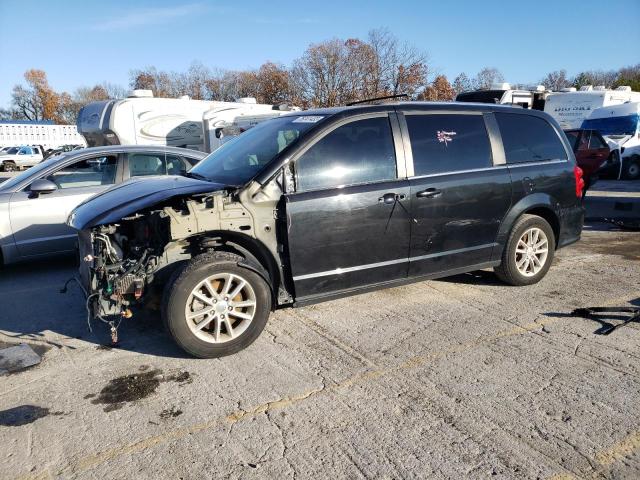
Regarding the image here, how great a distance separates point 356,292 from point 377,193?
2.83ft

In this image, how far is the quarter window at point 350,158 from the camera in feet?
13.3

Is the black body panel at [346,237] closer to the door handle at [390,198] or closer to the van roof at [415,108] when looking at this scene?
the door handle at [390,198]

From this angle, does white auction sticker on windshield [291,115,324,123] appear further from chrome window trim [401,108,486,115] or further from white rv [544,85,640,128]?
white rv [544,85,640,128]

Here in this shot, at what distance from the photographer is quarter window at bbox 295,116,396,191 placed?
13.3 feet

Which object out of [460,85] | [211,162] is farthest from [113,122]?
[460,85]

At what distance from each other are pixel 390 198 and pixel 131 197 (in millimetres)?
2162

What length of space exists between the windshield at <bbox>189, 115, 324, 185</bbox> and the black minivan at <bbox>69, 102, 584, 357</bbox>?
0.07 feet

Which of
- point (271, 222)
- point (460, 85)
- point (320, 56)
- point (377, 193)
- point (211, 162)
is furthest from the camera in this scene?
point (460, 85)

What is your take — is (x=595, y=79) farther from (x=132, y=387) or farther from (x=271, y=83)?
(x=132, y=387)

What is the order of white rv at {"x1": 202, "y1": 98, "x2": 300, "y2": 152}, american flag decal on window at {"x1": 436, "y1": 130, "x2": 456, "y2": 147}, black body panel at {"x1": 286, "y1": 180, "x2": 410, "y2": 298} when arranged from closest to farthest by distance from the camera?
1. black body panel at {"x1": 286, "y1": 180, "x2": 410, "y2": 298}
2. american flag decal on window at {"x1": 436, "y1": 130, "x2": 456, "y2": 147}
3. white rv at {"x1": 202, "y1": 98, "x2": 300, "y2": 152}

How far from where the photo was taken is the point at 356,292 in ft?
14.1

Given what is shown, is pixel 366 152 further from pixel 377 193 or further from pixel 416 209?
pixel 416 209

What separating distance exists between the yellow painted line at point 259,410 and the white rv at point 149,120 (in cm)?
1358

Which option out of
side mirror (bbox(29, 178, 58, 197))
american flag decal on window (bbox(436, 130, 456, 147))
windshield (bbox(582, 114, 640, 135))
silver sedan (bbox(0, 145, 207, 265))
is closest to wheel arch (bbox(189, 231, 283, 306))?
american flag decal on window (bbox(436, 130, 456, 147))
